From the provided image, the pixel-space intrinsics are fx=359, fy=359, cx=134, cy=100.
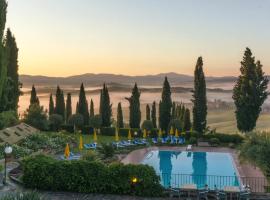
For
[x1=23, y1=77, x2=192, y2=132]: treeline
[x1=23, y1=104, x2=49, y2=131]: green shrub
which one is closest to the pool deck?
[x1=23, y1=77, x2=192, y2=132]: treeline

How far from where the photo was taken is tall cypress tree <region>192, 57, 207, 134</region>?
127ft

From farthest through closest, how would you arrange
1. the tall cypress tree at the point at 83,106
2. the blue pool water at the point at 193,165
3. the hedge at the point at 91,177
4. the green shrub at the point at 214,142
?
the tall cypress tree at the point at 83,106 → the green shrub at the point at 214,142 → the blue pool water at the point at 193,165 → the hedge at the point at 91,177

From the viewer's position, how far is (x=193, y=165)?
27062 mm

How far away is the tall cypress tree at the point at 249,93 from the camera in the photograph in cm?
3753

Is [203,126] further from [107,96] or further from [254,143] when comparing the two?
[254,143]

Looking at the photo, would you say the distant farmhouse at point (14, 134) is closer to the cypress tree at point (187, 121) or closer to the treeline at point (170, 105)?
the treeline at point (170, 105)

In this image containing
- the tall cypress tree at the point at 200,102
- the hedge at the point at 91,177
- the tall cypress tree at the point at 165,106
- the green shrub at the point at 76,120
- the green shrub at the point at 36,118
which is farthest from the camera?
the tall cypress tree at the point at 165,106

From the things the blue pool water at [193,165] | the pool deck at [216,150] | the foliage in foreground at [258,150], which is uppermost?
the foliage in foreground at [258,150]

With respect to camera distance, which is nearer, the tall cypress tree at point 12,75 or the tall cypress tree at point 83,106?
the tall cypress tree at point 12,75

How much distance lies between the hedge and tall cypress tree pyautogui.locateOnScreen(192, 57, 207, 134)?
925 inches

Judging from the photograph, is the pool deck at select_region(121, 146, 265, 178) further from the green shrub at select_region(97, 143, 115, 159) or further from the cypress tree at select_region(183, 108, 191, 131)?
the cypress tree at select_region(183, 108, 191, 131)

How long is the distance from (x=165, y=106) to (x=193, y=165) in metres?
14.0

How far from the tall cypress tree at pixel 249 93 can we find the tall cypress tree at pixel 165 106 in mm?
7351

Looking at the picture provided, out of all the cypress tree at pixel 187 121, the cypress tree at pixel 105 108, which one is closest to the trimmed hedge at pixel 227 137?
the cypress tree at pixel 187 121
